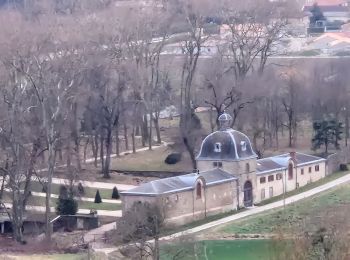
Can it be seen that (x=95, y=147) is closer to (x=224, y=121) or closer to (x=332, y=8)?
(x=224, y=121)

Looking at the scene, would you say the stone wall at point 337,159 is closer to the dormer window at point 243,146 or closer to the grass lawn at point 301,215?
the grass lawn at point 301,215

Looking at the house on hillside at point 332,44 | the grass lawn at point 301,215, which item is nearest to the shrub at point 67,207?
the grass lawn at point 301,215

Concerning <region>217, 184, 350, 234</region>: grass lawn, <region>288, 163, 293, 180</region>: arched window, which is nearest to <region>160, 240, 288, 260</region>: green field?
<region>217, 184, 350, 234</region>: grass lawn

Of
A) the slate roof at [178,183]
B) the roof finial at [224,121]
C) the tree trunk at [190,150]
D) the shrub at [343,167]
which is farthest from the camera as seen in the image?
the shrub at [343,167]

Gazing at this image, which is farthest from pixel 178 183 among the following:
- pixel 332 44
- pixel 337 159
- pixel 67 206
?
pixel 332 44

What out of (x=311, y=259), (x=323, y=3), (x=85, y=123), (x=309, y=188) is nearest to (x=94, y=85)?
(x=85, y=123)

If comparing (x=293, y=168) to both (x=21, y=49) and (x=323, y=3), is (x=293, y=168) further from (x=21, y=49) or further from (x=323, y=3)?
(x=323, y=3)
